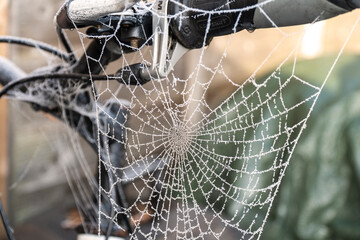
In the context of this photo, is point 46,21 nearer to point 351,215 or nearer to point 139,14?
point 139,14

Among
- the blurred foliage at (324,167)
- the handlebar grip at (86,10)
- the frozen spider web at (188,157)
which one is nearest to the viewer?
the handlebar grip at (86,10)

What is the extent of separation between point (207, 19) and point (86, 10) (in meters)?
0.16

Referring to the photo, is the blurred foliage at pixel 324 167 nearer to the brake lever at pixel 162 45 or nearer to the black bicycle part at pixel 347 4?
the brake lever at pixel 162 45

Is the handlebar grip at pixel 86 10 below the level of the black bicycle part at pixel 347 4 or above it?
below

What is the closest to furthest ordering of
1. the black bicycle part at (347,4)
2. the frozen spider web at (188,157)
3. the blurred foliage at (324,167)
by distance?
the black bicycle part at (347,4), the frozen spider web at (188,157), the blurred foliage at (324,167)

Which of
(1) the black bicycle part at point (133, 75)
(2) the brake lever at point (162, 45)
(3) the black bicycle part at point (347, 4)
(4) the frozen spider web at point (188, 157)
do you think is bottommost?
(4) the frozen spider web at point (188, 157)

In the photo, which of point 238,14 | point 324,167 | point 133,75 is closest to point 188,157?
point 324,167

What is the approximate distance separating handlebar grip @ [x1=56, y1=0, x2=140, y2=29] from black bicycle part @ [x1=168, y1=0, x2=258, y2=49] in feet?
0.19

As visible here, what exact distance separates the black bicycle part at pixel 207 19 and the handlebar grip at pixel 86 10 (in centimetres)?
6

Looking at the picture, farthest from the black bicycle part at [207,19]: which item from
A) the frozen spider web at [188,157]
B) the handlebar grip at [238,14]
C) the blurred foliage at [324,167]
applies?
the blurred foliage at [324,167]

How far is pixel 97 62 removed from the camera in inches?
24.0

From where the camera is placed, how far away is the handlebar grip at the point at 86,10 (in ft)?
1.43

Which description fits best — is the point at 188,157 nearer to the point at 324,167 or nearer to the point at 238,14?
the point at 324,167

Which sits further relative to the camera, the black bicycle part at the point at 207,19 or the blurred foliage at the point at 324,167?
the blurred foliage at the point at 324,167
